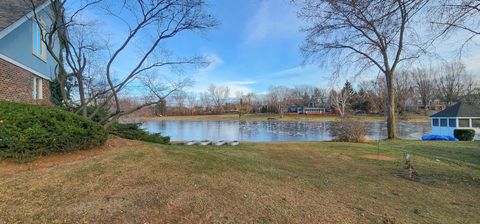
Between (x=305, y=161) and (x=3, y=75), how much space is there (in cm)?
959

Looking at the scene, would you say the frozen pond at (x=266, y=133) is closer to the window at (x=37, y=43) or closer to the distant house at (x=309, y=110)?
the window at (x=37, y=43)

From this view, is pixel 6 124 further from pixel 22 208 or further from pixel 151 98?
pixel 151 98

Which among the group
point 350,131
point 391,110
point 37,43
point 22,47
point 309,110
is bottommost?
point 350,131

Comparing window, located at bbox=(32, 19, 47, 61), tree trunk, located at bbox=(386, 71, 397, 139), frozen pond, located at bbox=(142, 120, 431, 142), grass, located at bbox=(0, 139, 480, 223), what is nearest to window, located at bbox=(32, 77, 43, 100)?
window, located at bbox=(32, 19, 47, 61)

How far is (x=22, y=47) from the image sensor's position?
1029 centimetres

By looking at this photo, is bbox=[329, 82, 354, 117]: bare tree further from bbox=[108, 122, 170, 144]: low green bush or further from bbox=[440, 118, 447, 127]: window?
bbox=[108, 122, 170, 144]: low green bush

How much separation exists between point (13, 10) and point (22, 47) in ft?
5.11

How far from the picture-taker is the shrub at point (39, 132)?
164 inches

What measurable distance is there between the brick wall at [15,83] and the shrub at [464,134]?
2348cm

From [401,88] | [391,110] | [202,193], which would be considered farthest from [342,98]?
[202,193]

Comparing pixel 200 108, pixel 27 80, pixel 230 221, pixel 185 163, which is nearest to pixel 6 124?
pixel 185 163

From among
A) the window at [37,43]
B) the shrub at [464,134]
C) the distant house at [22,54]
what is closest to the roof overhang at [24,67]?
the distant house at [22,54]

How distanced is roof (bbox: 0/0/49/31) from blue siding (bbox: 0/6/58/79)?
1.90 feet

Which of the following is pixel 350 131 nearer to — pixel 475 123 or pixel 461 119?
pixel 461 119
